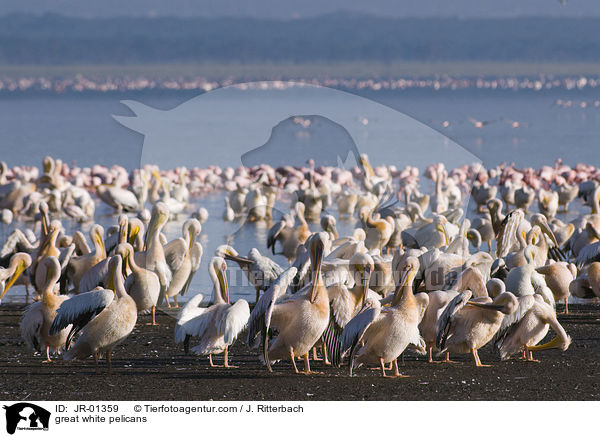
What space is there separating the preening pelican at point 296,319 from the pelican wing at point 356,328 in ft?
0.71

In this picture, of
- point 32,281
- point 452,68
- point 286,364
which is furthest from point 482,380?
point 452,68

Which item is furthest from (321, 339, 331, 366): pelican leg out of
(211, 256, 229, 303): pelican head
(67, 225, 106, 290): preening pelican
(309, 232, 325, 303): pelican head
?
(67, 225, 106, 290): preening pelican

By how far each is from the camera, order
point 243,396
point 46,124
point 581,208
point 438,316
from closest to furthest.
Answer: point 243,396
point 438,316
point 581,208
point 46,124

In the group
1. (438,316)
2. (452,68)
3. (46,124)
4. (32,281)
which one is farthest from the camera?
(452,68)

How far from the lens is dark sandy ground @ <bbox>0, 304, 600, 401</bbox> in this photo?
6.32 m

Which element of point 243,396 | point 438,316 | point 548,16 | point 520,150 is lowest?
point 243,396

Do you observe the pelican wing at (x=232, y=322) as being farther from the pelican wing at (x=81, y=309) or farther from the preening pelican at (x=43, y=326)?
the preening pelican at (x=43, y=326)

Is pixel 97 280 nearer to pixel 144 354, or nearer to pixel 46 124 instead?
pixel 144 354

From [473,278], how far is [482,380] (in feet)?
3.28

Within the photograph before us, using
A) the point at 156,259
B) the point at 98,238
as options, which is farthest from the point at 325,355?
the point at 98,238

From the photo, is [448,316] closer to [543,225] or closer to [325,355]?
[325,355]

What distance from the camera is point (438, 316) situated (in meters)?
7.02

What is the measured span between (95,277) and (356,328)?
2.59 metres

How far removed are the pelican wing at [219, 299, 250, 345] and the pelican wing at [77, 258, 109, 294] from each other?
5.59 ft
